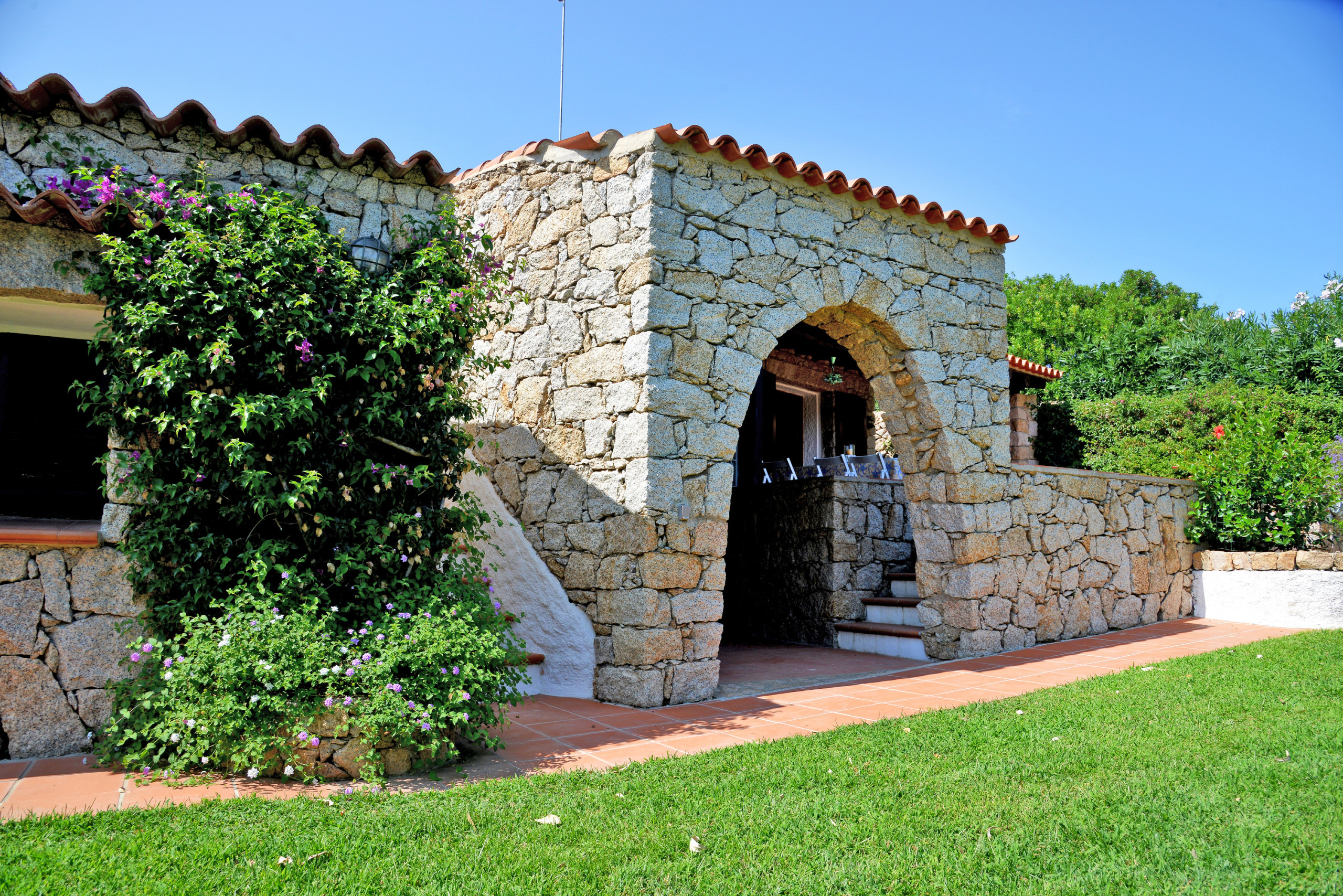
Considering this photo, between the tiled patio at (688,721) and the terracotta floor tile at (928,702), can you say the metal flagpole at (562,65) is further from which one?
the terracotta floor tile at (928,702)

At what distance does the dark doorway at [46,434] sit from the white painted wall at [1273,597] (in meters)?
10.5

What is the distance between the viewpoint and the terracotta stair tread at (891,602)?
7.67 meters

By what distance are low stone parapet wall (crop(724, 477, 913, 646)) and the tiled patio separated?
0.73m

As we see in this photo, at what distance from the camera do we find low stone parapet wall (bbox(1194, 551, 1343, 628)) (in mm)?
7770

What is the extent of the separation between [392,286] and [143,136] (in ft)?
6.49

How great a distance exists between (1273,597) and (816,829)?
7.74 metres

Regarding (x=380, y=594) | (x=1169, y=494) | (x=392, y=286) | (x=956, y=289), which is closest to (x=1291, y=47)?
(x=956, y=289)

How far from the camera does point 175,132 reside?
5.15m

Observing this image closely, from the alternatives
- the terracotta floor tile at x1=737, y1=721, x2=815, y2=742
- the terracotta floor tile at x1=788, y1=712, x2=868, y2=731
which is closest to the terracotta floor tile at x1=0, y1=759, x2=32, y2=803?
the terracotta floor tile at x1=737, y1=721, x2=815, y2=742

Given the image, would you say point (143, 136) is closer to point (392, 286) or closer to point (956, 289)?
point (392, 286)

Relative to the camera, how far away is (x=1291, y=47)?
17.9 feet

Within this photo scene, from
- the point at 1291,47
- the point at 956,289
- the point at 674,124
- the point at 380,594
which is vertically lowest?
the point at 380,594

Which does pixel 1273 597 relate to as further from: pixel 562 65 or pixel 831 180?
pixel 562 65

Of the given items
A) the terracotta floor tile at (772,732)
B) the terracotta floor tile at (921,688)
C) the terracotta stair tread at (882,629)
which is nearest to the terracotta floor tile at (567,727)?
the terracotta floor tile at (772,732)
